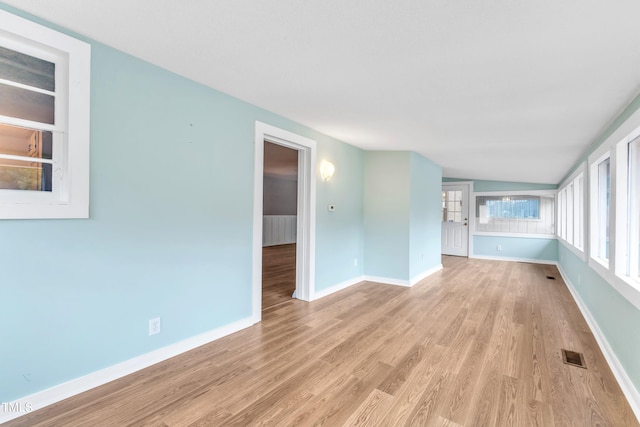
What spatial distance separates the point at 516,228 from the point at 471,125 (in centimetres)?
543

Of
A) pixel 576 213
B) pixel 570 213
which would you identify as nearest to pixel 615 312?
pixel 576 213

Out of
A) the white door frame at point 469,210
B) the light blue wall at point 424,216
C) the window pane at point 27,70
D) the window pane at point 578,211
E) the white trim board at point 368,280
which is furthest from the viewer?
the white door frame at point 469,210

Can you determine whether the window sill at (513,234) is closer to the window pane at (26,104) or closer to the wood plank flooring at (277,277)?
the wood plank flooring at (277,277)

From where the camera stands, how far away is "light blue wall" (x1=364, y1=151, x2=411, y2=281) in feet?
15.5

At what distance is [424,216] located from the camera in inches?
213

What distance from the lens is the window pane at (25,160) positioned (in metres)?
1.64

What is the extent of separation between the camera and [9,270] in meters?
1.61

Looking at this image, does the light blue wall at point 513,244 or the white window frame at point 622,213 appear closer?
the white window frame at point 622,213

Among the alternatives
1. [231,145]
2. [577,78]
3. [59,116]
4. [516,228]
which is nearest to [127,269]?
[59,116]

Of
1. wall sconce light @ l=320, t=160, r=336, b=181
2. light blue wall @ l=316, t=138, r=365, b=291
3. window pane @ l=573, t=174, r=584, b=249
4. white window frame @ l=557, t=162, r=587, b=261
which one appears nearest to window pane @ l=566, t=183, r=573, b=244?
white window frame @ l=557, t=162, r=587, b=261

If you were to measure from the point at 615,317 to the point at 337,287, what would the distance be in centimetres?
291

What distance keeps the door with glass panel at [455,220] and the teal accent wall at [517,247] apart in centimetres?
31

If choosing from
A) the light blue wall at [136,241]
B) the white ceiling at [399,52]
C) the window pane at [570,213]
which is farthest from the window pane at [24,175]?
the window pane at [570,213]

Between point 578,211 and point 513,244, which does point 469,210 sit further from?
point 578,211
